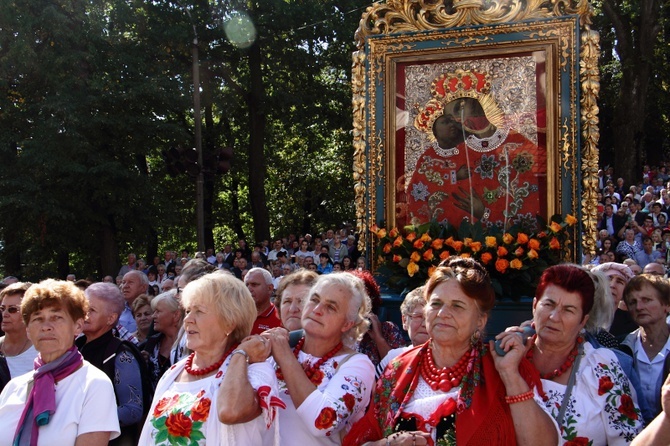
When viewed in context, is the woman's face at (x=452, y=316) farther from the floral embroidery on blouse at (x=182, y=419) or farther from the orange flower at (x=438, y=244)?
the orange flower at (x=438, y=244)

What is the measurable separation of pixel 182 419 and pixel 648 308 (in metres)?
2.66

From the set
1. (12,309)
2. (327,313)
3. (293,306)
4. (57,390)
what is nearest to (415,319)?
(293,306)

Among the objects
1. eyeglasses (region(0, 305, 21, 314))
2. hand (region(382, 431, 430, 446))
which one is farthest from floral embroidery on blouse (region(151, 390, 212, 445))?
eyeglasses (region(0, 305, 21, 314))

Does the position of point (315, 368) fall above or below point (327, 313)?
below

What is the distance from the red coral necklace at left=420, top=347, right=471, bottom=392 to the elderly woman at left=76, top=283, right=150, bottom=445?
1952mm

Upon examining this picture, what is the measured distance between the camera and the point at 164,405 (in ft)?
11.8

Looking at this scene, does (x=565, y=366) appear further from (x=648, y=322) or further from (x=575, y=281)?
(x=648, y=322)

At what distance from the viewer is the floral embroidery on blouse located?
11.4ft

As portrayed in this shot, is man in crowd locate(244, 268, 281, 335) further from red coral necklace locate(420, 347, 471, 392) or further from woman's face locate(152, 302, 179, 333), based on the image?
red coral necklace locate(420, 347, 471, 392)

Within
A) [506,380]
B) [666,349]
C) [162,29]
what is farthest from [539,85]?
[162,29]

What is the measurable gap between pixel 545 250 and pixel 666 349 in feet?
6.61

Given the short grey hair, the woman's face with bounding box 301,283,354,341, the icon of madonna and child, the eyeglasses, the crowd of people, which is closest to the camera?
the crowd of people

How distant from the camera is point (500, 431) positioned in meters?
3.11

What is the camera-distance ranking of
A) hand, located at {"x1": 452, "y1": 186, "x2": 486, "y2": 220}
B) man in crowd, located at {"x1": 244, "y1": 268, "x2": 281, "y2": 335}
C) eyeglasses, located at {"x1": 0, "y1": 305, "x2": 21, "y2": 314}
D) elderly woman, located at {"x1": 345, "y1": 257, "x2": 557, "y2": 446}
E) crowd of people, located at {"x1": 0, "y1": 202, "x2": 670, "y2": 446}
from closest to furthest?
elderly woman, located at {"x1": 345, "y1": 257, "x2": 557, "y2": 446} < crowd of people, located at {"x1": 0, "y1": 202, "x2": 670, "y2": 446} < eyeglasses, located at {"x1": 0, "y1": 305, "x2": 21, "y2": 314} < man in crowd, located at {"x1": 244, "y1": 268, "x2": 281, "y2": 335} < hand, located at {"x1": 452, "y1": 186, "x2": 486, "y2": 220}
